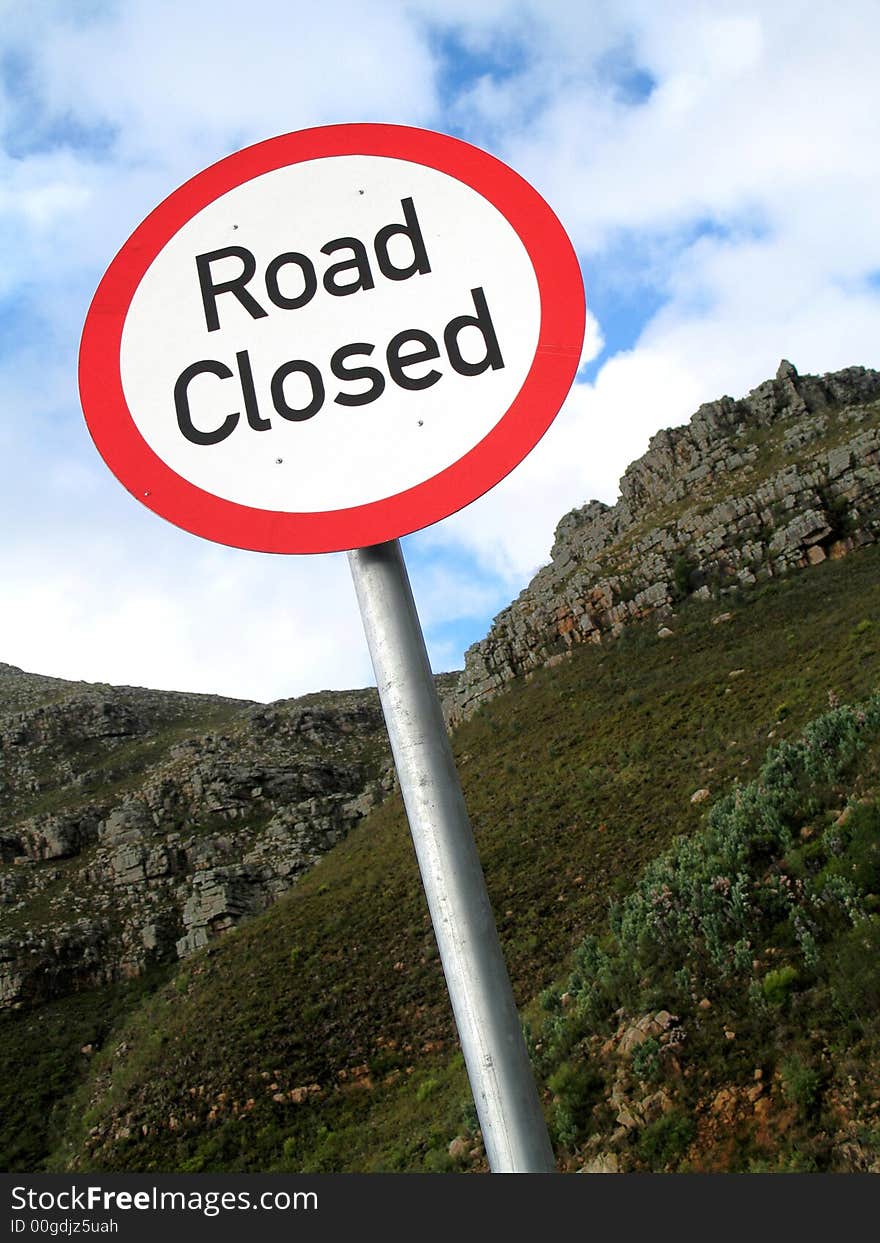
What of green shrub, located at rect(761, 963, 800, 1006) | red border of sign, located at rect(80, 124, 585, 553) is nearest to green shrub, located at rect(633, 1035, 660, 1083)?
green shrub, located at rect(761, 963, 800, 1006)

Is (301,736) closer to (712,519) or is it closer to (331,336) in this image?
(712,519)

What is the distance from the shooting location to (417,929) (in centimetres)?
2169

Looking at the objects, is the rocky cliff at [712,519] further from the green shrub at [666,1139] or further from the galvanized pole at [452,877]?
the galvanized pole at [452,877]

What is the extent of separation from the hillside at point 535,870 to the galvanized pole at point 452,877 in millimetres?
3833

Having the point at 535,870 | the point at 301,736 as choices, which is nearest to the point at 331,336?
the point at 535,870

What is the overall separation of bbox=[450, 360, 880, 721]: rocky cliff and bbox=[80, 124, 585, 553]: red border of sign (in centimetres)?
3807

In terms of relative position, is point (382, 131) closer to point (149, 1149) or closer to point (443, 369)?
point (443, 369)

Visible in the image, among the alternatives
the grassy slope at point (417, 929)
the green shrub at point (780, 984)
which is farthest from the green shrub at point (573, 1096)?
the grassy slope at point (417, 929)

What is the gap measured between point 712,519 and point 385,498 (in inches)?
→ 1731

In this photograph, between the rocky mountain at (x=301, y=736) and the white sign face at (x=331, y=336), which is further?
the rocky mountain at (x=301, y=736)

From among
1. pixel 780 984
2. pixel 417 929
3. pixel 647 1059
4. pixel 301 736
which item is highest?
pixel 301 736

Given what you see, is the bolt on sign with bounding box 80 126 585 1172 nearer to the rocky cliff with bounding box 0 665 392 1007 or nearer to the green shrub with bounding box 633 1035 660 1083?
the green shrub with bounding box 633 1035 660 1083

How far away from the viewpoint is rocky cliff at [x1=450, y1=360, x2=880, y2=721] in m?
38.5

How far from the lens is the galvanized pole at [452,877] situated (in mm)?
1538
